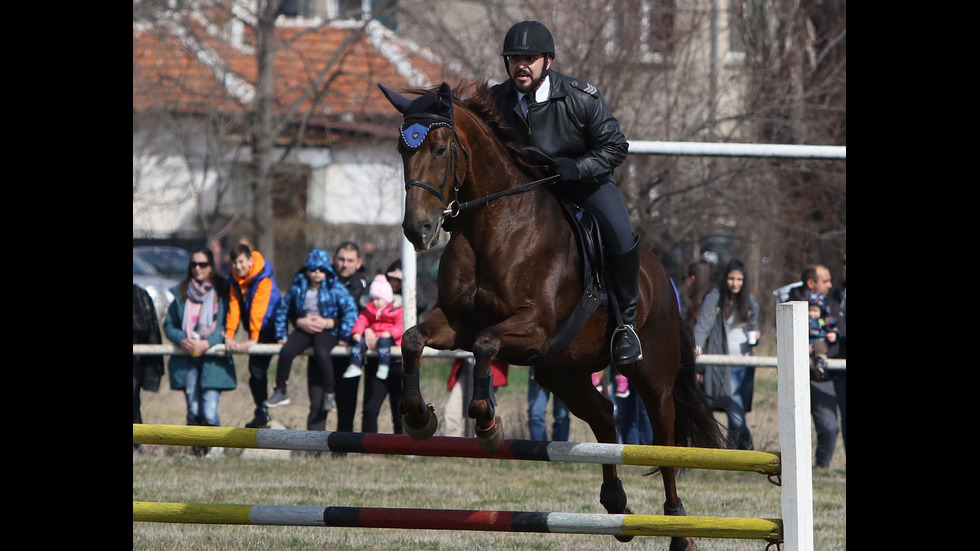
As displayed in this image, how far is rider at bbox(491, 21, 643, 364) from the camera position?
5305mm

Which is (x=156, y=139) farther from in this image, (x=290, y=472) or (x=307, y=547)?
(x=307, y=547)

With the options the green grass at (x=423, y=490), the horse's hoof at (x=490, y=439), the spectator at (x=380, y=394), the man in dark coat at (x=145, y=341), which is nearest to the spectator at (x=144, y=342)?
the man in dark coat at (x=145, y=341)

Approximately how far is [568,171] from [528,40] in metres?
0.66

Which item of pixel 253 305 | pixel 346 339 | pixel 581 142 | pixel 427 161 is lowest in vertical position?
pixel 346 339

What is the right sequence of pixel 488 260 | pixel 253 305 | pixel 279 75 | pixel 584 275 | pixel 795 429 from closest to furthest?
1. pixel 795 429
2. pixel 488 260
3. pixel 584 275
4. pixel 253 305
5. pixel 279 75

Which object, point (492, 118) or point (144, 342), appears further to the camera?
point (144, 342)

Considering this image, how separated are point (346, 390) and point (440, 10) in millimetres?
6348

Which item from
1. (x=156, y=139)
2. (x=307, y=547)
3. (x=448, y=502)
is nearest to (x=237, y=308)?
(x=448, y=502)

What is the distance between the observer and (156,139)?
17.9 m

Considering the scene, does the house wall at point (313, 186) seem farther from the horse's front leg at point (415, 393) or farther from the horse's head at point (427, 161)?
the horse's front leg at point (415, 393)

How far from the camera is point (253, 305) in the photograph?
9.48 m

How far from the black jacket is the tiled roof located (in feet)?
31.3

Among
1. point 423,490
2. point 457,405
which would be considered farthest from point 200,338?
point 423,490

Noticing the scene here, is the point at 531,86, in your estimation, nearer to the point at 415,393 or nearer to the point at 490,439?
the point at 415,393
